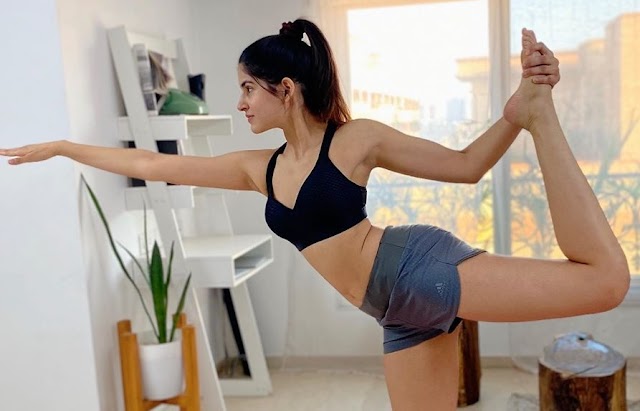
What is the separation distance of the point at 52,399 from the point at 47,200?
0.75 meters

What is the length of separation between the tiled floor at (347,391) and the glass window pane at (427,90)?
691 millimetres

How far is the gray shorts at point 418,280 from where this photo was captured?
1.67m

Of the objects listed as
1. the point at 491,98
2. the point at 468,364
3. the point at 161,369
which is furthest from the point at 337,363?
the point at 491,98

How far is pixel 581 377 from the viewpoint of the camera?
107 inches

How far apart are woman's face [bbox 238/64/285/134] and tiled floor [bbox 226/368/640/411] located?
192 cm

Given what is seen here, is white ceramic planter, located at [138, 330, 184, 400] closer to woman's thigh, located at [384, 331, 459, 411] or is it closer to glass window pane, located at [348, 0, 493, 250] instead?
woman's thigh, located at [384, 331, 459, 411]

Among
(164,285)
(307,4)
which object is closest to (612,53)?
(307,4)

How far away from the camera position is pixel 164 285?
9.21 feet

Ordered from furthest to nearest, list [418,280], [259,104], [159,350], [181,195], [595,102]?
[595,102] < [181,195] < [159,350] < [259,104] < [418,280]

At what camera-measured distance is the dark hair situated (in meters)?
1.76

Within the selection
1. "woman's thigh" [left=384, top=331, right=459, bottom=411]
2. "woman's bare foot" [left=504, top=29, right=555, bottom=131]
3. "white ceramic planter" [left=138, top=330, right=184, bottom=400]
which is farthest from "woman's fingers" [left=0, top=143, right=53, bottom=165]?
"woman's bare foot" [left=504, top=29, right=555, bottom=131]

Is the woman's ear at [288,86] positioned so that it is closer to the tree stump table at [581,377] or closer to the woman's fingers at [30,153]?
the woman's fingers at [30,153]

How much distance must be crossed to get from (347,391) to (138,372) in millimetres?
1197

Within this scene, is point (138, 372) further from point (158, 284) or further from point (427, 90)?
point (427, 90)
